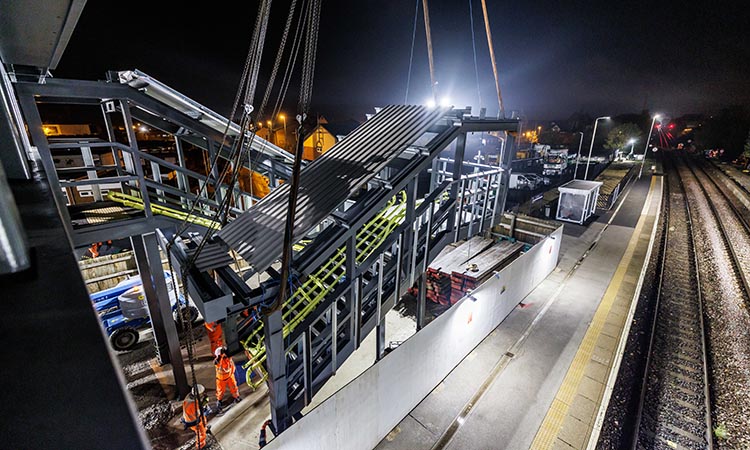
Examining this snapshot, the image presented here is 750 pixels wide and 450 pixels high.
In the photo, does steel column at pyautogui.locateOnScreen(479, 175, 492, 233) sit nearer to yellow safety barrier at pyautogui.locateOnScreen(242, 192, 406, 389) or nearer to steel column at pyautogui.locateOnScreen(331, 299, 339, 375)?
yellow safety barrier at pyautogui.locateOnScreen(242, 192, 406, 389)

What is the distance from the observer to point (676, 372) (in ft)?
27.2

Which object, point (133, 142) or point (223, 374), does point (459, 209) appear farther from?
point (223, 374)

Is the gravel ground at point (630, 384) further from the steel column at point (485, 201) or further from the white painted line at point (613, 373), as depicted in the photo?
the steel column at point (485, 201)

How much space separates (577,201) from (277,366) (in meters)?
21.4

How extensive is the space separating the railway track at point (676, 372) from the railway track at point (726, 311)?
0.76ft

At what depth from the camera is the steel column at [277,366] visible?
4171mm

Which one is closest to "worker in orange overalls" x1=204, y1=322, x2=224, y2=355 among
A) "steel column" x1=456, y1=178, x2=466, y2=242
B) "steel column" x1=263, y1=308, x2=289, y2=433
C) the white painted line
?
"steel column" x1=263, y1=308, x2=289, y2=433

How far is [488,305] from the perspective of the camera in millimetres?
9078

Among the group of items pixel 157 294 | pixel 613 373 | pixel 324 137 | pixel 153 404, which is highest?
pixel 324 137

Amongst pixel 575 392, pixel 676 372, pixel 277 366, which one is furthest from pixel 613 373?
pixel 277 366

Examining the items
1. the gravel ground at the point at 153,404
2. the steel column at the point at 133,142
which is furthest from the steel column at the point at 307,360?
the steel column at the point at 133,142

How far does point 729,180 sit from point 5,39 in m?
49.6

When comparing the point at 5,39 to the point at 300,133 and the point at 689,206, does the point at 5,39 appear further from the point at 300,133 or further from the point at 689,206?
the point at 689,206

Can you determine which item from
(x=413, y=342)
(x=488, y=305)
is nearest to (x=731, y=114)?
(x=488, y=305)
